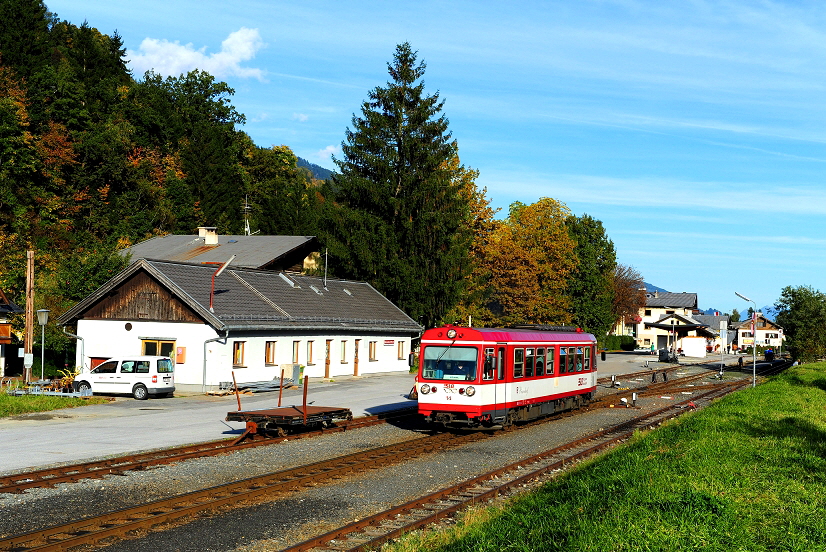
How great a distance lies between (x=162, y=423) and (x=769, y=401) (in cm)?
2188

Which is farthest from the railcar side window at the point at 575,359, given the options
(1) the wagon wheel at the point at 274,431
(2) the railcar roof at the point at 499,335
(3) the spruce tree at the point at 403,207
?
(3) the spruce tree at the point at 403,207

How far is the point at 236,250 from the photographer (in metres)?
56.6

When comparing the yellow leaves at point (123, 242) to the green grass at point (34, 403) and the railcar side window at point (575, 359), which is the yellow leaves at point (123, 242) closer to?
the green grass at point (34, 403)

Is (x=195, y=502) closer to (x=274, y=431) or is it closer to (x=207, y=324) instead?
(x=274, y=431)

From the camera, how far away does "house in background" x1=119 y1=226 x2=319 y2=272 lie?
54406 millimetres

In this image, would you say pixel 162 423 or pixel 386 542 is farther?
pixel 162 423

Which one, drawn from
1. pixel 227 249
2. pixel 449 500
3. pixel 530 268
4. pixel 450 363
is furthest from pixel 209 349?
pixel 530 268

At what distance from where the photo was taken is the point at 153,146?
3346 inches

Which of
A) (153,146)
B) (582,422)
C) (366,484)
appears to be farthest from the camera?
(153,146)

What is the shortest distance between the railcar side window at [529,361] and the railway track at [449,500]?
8.55 ft

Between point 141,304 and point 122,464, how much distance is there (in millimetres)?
21641

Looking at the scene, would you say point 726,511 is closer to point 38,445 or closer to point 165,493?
point 165,493

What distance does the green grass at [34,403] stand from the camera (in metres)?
27.4

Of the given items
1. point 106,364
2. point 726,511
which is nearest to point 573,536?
point 726,511
